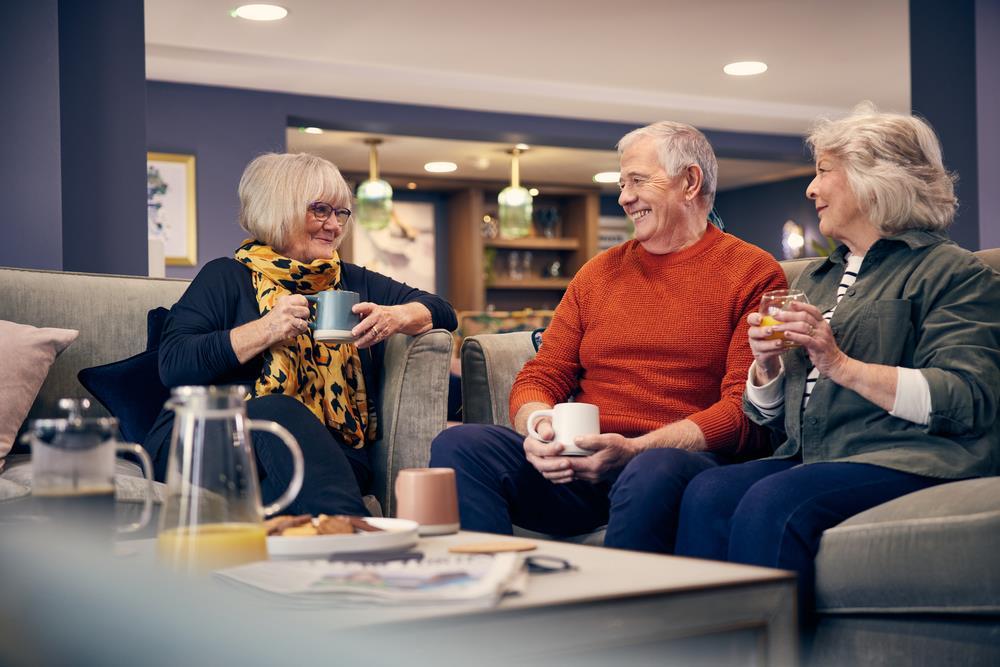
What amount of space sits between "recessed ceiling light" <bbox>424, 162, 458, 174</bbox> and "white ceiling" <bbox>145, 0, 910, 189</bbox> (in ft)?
2.43

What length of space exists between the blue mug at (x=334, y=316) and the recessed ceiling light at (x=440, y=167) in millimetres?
6386

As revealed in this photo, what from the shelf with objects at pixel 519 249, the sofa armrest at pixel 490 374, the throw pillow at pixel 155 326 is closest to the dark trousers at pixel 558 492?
the sofa armrest at pixel 490 374

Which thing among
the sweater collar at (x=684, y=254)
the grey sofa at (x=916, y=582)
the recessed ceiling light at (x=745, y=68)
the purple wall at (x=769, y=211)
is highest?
the recessed ceiling light at (x=745, y=68)

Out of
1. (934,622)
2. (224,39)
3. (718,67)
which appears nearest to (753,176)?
(718,67)

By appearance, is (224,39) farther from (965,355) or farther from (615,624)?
(615,624)

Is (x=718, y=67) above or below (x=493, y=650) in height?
above

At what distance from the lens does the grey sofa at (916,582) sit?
1.50 metres

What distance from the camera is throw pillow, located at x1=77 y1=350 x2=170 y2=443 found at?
2.49m

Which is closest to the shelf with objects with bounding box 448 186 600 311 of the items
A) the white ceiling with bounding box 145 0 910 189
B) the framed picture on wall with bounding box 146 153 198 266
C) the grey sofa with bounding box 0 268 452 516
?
the white ceiling with bounding box 145 0 910 189

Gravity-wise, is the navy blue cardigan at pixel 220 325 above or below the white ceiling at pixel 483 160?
below

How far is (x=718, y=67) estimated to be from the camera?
21.0ft

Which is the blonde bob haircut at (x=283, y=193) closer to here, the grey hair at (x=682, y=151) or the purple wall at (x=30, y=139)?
the grey hair at (x=682, y=151)

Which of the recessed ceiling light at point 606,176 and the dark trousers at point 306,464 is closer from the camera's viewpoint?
the dark trousers at point 306,464

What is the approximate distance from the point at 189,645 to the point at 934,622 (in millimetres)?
1059
